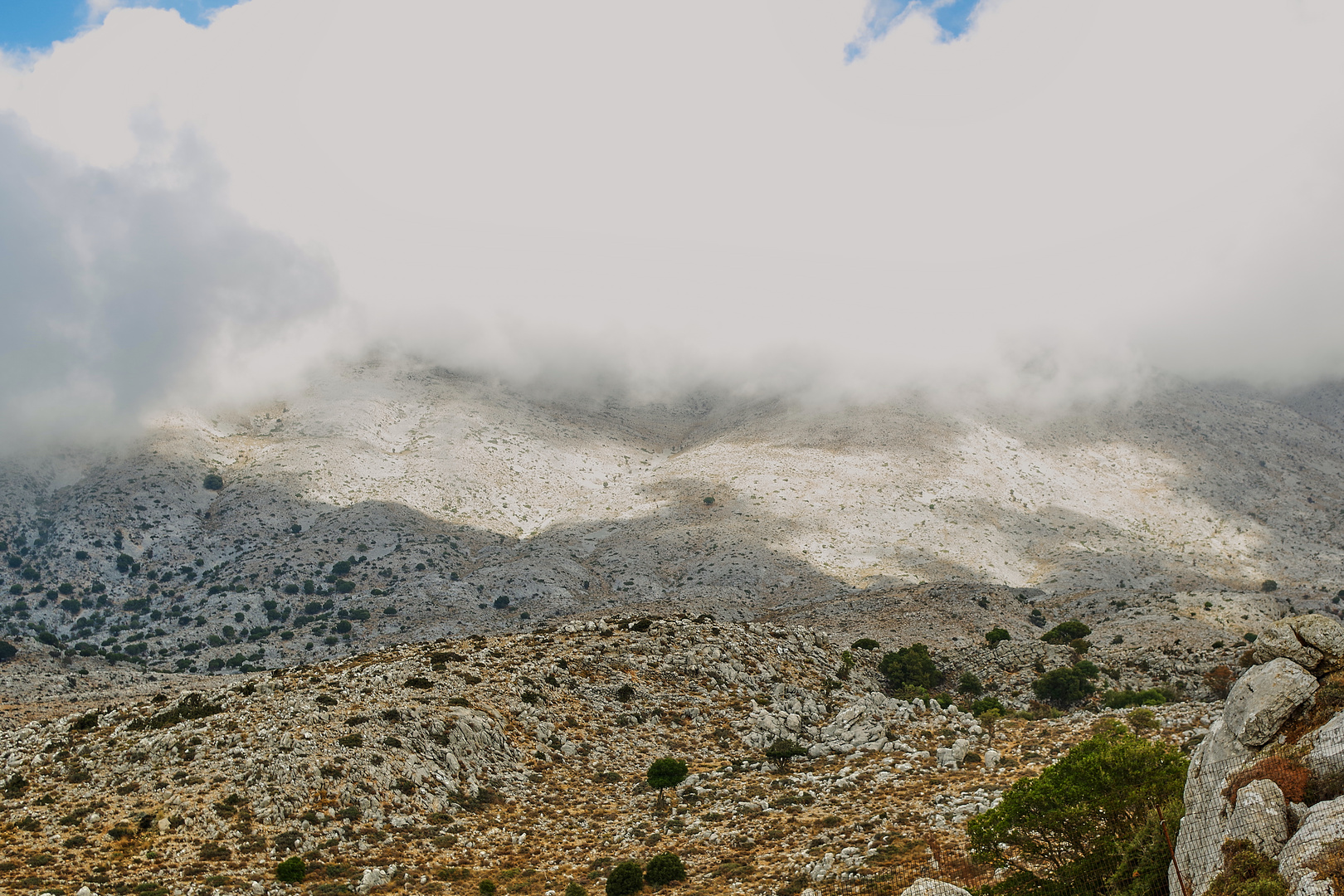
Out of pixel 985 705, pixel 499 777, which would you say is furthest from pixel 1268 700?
pixel 985 705

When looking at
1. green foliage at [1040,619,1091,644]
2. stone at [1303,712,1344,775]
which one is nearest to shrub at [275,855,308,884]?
stone at [1303,712,1344,775]

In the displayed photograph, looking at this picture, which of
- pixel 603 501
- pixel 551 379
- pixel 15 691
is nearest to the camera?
pixel 15 691

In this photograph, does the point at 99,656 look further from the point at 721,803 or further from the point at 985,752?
the point at 985,752

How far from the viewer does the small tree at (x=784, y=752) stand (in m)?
29.8

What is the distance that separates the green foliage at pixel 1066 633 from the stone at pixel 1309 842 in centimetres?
4634

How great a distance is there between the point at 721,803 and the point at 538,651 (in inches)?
618

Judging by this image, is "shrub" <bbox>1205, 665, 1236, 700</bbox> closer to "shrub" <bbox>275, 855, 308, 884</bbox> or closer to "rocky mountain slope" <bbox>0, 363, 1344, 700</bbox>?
"rocky mountain slope" <bbox>0, 363, 1344, 700</bbox>

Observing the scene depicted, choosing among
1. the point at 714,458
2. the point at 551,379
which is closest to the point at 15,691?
the point at 714,458

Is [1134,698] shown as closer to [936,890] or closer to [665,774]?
[665,774]

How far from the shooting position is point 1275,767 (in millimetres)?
10109

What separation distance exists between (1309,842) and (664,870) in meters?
15.5

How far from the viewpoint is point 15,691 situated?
56.0 m

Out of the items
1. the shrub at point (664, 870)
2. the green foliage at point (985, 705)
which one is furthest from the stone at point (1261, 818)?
the green foliage at point (985, 705)

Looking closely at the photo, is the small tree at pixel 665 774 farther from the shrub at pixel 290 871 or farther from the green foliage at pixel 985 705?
the green foliage at pixel 985 705
